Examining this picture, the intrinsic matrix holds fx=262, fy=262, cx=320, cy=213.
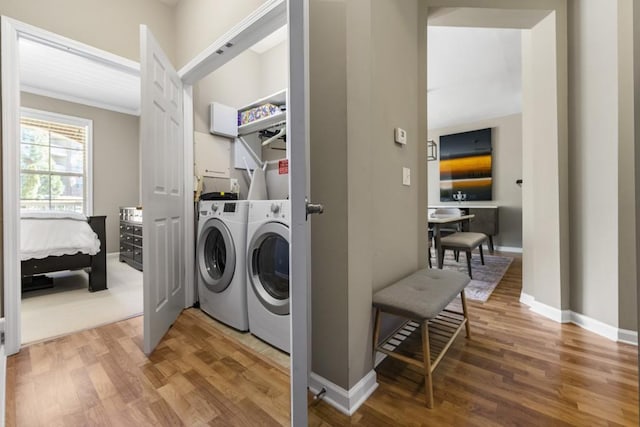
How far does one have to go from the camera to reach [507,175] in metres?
4.69

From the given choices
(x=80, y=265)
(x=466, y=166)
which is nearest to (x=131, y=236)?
(x=80, y=265)

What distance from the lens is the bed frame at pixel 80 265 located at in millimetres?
2454

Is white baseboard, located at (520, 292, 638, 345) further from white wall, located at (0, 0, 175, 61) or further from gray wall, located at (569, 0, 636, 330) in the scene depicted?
white wall, located at (0, 0, 175, 61)

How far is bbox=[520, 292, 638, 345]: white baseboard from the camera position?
1.62 metres

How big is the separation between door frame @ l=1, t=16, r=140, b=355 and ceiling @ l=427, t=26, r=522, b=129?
3.08 m

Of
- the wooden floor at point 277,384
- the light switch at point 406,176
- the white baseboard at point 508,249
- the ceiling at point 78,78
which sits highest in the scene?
the ceiling at point 78,78

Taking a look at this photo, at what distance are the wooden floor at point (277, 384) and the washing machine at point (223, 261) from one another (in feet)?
0.68

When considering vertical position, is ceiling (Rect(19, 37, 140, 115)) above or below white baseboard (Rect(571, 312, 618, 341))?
above

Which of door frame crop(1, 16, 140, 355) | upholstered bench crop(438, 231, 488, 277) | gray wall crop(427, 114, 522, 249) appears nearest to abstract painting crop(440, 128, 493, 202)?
gray wall crop(427, 114, 522, 249)

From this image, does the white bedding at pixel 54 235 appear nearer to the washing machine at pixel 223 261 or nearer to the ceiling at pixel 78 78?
the washing machine at pixel 223 261

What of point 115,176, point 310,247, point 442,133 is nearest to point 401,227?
point 310,247

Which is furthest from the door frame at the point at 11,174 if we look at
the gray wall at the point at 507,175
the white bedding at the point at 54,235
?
the gray wall at the point at 507,175

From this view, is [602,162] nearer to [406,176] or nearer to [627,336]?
[627,336]

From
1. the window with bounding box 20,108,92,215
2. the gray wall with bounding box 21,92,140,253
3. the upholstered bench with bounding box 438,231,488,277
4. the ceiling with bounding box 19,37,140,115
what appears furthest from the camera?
the gray wall with bounding box 21,92,140,253
